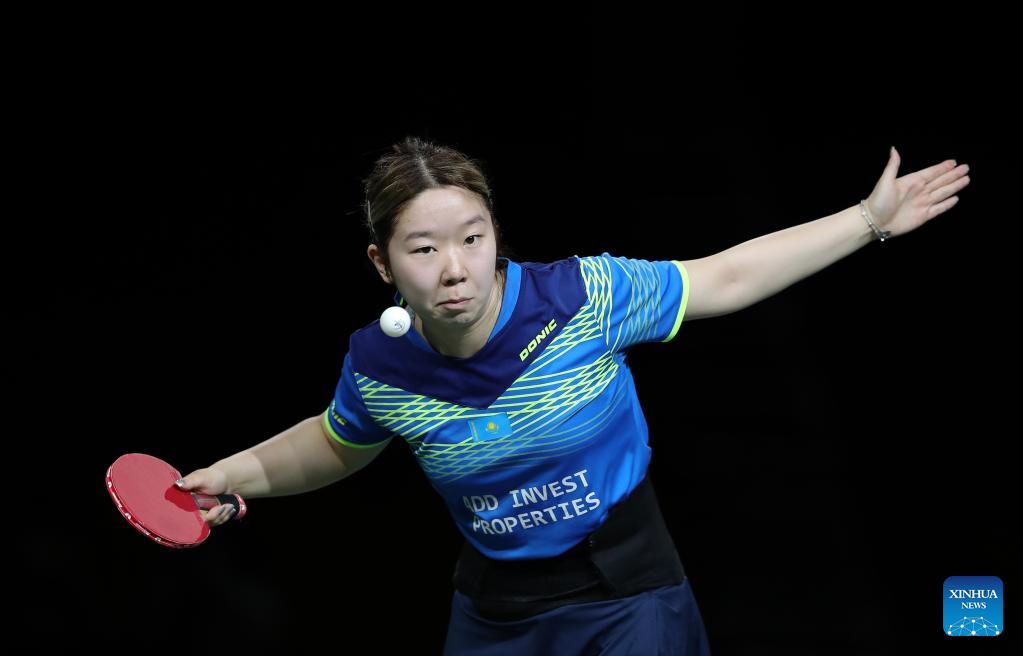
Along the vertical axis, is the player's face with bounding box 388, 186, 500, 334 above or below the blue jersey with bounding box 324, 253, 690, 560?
above

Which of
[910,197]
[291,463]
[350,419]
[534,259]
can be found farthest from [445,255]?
[534,259]

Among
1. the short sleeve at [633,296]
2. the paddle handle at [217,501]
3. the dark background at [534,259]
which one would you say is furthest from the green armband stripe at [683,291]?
the dark background at [534,259]

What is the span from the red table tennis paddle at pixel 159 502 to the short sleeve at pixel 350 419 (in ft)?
0.90

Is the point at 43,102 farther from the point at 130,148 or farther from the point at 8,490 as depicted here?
the point at 8,490

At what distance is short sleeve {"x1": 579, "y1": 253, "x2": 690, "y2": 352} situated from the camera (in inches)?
114

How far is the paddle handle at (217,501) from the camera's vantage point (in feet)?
9.71

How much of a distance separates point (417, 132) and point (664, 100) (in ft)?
2.96

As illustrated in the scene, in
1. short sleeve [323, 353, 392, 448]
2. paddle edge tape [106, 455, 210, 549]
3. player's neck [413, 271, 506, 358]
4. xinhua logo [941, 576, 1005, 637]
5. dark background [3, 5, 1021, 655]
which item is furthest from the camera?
dark background [3, 5, 1021, 655]

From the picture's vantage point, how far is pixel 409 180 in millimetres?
2816

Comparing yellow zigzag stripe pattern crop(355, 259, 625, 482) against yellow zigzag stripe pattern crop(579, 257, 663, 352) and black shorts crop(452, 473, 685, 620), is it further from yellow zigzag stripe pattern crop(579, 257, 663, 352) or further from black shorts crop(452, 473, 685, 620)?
black shorts crop(452, 473, 685, 620)

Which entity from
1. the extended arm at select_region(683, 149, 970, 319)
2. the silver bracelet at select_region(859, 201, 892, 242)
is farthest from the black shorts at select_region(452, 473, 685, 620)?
the silver bracelet at select_region(859, 201, 892, 242)

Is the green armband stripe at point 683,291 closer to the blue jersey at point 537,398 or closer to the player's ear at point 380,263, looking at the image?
the blue jersey at point 537,398

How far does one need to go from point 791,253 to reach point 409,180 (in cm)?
82

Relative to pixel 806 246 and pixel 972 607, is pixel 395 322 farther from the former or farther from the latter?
pixel 972 607
